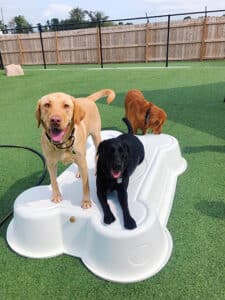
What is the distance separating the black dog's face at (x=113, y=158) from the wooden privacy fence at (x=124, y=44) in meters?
13.6

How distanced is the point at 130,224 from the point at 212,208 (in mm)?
1086

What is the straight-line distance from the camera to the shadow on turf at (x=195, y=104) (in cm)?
498

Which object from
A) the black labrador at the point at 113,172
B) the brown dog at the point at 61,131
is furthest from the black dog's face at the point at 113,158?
the brown dog at the point at 61,131

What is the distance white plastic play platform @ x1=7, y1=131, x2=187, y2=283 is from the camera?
6.27 feet

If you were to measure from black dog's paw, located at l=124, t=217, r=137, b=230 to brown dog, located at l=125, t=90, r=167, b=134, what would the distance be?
2309mm

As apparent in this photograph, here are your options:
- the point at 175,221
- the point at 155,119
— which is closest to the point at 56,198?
the point at 175,221

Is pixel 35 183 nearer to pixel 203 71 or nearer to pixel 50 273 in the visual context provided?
pixel 50 273

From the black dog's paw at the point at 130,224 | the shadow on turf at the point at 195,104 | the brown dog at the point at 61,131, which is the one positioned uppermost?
the brown dog at the point at 61,131

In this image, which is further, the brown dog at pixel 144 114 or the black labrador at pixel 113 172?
the brown dog at pixel 144 114

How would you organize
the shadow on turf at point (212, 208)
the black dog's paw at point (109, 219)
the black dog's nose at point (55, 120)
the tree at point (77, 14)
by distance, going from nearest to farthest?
the black dog's nose at point (55, 120), the black dog's paw at point (109, 219), the shadow on turf at point (212, 208), the tree at point (77, 14)

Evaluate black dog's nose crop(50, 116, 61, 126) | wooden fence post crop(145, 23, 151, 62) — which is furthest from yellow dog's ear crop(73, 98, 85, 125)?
wooden fence post crop(145, 23, 151, 62)

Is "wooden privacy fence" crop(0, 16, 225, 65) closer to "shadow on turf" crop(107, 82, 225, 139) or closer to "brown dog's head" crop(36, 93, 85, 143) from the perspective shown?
"shadow on turf" crop(107, 82, 225, 139)

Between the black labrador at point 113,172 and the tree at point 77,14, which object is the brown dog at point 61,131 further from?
the tree at point 77,14

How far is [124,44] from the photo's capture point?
17.2 metres
